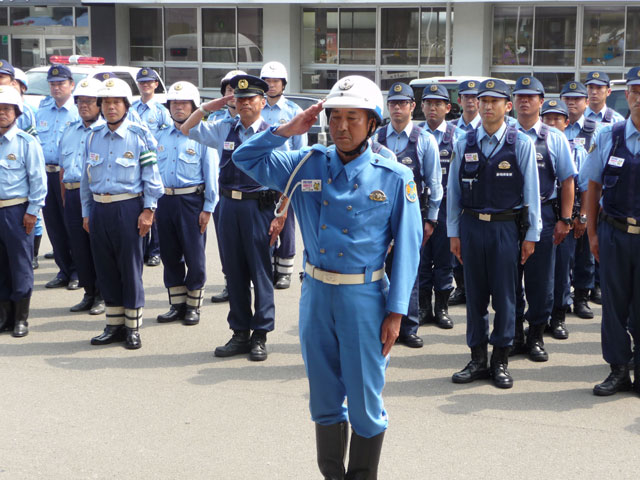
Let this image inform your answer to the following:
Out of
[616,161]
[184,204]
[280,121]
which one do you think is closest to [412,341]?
[616,161]

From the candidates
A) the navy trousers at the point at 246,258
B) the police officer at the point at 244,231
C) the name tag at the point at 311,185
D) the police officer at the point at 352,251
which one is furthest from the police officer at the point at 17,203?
the name tag at the point at 311,185

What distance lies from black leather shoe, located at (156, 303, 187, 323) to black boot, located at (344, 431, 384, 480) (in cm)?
439

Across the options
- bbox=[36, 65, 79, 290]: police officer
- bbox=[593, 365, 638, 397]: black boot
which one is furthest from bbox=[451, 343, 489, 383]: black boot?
bbox=[36, 65, 79, 290]: police officer

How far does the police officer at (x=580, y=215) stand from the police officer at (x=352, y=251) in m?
3.77

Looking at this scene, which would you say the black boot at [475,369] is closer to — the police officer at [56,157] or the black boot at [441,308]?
the black boot at [441,308]

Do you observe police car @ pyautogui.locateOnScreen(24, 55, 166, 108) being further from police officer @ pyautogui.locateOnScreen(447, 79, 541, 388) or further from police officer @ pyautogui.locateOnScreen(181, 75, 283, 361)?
police officer @ pyautogui.locateOnScreen(447, 79, 541, 388)

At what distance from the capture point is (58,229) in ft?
33.2

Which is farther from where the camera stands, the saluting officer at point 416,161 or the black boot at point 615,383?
the saluting officer at point 416,161

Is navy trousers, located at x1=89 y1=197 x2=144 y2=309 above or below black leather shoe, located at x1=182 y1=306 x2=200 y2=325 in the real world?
above

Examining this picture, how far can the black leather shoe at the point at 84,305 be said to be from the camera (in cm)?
903

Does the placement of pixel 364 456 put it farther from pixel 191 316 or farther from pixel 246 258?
pixel 191 316

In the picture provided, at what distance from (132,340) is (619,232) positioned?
13.5 ft

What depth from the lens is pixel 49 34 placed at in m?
28.7

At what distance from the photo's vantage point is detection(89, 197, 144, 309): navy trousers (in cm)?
759
